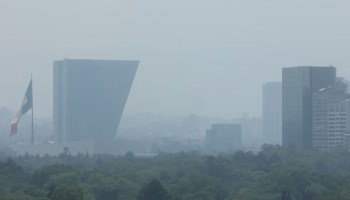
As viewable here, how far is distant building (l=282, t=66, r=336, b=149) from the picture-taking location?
7675 centimetres

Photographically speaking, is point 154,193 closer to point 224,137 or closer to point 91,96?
point 91,96

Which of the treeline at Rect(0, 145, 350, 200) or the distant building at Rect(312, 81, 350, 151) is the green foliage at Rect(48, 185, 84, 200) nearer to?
the treeline at Rect(0, 145, 350, 200)

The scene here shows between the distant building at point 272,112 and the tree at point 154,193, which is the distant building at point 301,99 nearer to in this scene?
the distant building at point 272,112

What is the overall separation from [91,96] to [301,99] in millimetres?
28171

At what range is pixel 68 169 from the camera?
158 ft

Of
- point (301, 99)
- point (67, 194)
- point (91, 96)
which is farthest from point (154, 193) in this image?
point (91, 96)

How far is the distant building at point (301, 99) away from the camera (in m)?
76.8

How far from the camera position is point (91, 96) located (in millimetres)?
101062

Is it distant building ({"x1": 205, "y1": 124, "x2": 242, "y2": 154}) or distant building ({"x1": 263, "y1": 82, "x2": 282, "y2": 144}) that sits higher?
distant building ({"x1": 263, "y1": 82, "x2": 282, "y2": 144})

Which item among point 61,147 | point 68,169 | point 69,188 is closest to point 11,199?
point 69,188

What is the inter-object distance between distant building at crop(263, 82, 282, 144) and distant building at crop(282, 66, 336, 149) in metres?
43.2

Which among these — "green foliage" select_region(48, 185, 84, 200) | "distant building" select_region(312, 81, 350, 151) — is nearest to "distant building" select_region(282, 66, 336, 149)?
"distant building" select_region(312, 81, 350, 151)

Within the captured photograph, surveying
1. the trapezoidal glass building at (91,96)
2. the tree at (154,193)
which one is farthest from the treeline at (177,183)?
the trapezoidal glass building at (91,96)

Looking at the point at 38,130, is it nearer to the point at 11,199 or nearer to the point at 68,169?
the point at 68,169
